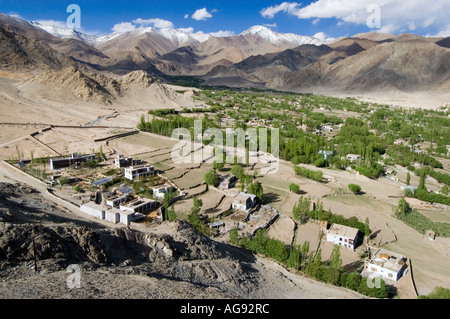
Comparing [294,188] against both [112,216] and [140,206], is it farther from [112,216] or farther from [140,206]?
[112,216]

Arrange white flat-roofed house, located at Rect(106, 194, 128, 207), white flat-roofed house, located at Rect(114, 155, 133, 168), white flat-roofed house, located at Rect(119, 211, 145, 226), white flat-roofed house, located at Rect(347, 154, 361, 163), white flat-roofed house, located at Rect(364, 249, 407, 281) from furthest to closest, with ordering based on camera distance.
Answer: white flat-roofed house, located at Rect(347, 154, 361, 163), white flat-roofed house, located at Rect(114, 155, 133, 168), white flat-roofed house, located at Rect(106, 194, 128, 207), white flat-roofed house, located at Rect(119, 211, 145, 226), white flat-roofed house, located at Rect(364, 249, 407, 281)

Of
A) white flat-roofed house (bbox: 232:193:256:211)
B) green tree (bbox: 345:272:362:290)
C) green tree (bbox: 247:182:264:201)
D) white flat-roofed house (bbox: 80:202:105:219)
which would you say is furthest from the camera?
green tree (bbox: 247:182:264:201)

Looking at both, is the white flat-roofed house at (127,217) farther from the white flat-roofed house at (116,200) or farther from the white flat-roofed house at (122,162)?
the white flat-roofed house at (122,162)

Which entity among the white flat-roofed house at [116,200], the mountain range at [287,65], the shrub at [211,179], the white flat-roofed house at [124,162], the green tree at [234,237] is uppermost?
the mountain range at [287,65]

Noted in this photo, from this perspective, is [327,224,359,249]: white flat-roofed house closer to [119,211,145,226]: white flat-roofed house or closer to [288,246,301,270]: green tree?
[288,246,301,270]: green tree

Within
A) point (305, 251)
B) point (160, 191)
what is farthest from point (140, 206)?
point (305, 251)

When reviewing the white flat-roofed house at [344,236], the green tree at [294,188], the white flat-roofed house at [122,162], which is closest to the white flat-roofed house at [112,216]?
the white flat-roofed house at [122,162]

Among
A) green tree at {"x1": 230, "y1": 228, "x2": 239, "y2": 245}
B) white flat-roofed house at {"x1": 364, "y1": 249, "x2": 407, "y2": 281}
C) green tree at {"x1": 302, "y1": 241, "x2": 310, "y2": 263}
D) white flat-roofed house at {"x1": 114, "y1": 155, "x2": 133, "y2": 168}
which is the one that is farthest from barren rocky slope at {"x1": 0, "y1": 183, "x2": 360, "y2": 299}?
white flat-roofed house at {"x1": 114, "y1": 155, "x2": 133, "y2": 168}
